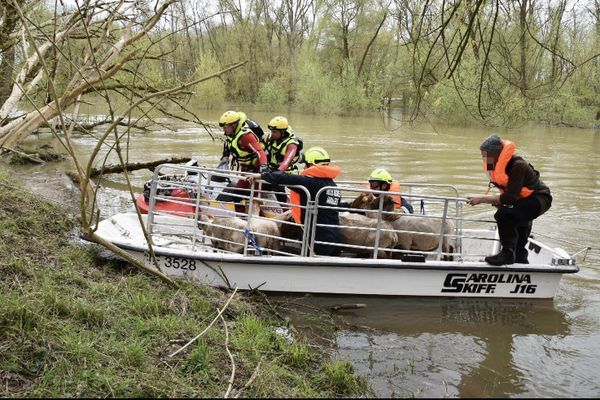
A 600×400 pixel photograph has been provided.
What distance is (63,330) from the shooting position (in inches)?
188

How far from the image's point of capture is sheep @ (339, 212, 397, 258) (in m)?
7.53

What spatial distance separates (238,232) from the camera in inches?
293

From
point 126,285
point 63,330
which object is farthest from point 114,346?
point 126,285

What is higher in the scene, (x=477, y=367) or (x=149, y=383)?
(x=149, y=383)

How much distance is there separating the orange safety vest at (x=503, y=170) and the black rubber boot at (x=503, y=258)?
77 cm

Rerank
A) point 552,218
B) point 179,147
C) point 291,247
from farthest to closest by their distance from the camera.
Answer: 1. point 179,147
2. point 552,218
3. point 291,247

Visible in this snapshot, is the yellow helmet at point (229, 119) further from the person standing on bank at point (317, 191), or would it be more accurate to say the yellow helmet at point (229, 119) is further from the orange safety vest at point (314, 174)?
the orange safety vest at point (314, 174)

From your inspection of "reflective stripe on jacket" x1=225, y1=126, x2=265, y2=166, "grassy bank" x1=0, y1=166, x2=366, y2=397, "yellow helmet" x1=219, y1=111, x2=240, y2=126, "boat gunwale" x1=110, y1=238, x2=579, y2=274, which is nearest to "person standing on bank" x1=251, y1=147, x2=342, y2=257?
"boat gunwale" x1=110, y1=238, x2=579, y2=274

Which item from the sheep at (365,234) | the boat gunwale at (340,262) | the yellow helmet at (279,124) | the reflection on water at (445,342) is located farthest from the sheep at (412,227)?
the yellow helmet at (279,124)

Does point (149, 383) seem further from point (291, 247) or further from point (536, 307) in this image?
point (536, 307)

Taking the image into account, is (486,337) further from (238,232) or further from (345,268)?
(238,232)

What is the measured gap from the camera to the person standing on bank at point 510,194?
6.57m

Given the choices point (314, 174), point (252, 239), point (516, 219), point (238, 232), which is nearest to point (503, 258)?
point (516, 219)

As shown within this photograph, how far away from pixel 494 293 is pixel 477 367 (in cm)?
200
